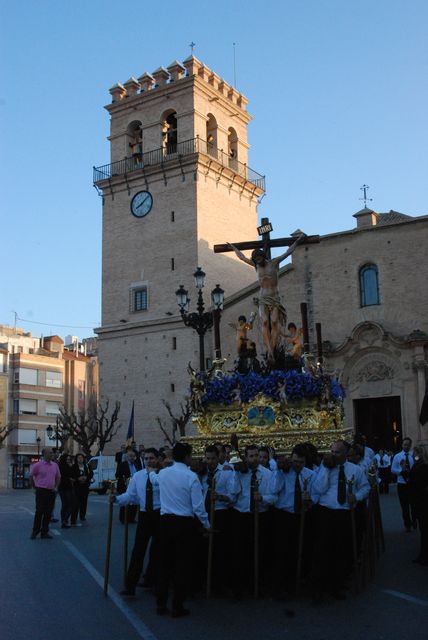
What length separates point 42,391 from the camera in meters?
66.6

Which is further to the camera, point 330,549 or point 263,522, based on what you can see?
point 263,522

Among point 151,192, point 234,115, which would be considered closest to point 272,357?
point 151,192

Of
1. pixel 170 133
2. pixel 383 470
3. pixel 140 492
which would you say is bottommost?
pixel 383 470

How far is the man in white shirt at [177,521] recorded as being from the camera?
25.7ft

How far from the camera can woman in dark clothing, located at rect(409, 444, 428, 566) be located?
10.6m

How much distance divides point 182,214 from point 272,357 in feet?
83.7

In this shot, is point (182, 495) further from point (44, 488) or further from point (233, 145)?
point (233, 145)

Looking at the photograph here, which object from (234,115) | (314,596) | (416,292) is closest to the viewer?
(314,596)

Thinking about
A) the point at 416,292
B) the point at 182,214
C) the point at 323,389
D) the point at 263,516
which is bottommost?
the point at 263,516

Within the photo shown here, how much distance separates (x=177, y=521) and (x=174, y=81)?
124 feet

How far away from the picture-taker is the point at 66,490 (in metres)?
16.4

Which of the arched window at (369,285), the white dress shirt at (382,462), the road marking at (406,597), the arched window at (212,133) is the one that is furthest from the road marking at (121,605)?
the arched window at (212,133)

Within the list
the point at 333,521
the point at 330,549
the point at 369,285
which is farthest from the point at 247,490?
the point at 369,285

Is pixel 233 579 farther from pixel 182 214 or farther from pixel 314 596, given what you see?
pixel 182 214
